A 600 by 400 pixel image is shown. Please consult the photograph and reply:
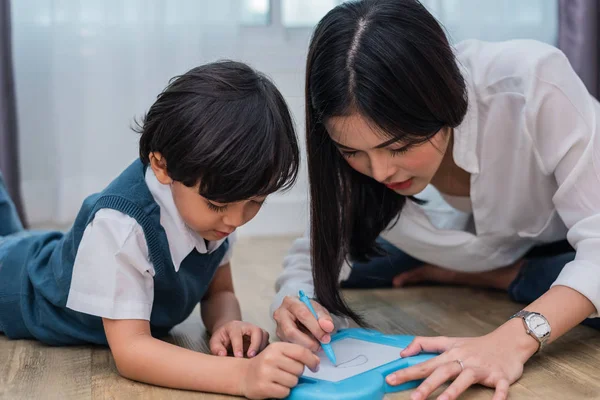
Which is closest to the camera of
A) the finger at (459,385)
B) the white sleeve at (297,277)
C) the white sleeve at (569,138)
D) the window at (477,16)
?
the finger at (459,385)

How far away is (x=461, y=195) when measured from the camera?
1405 millimetres

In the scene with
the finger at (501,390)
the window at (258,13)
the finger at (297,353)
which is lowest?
the finger at (501,390)

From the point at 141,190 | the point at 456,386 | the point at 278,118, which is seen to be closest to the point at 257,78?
the point at 278,118

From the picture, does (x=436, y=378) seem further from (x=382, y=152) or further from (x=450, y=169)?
(x=450, y=169)

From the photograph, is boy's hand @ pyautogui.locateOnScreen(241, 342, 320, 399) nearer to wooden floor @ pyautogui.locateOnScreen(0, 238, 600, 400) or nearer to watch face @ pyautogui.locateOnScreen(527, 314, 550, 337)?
wooden floor @ pyautogui.locateOnScreen(0, 238, 600, 400)

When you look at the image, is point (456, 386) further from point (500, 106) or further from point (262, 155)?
point (500, 106)

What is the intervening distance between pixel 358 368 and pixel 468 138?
43 cm

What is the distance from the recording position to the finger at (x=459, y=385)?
88 centimetres

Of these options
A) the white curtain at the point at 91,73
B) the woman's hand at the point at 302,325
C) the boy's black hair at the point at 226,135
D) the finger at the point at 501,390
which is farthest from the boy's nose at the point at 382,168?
the white curtain at the point at 91,73

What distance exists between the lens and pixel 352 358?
1.03 metres

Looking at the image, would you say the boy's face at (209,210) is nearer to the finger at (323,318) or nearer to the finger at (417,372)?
the finger at (323,318)

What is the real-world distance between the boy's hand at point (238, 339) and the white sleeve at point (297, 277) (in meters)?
0.12

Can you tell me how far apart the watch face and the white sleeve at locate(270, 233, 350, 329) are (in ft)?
1.01

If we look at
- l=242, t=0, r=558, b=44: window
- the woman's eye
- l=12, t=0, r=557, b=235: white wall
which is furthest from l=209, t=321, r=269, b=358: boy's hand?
l=242, t=0, r=558, b=44: window
